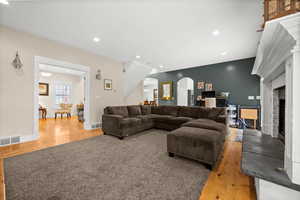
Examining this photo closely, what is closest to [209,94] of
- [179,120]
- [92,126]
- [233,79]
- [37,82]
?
[233,79]

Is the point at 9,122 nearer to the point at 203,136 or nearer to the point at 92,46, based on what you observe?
the point at 92,46

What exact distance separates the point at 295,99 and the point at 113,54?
14.9 ft

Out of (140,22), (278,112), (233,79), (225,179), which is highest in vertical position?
(140,22)

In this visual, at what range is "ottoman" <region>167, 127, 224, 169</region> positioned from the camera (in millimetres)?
1806

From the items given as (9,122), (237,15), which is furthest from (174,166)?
(9,122)

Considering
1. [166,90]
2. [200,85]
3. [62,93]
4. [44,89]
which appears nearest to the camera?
[200,85]

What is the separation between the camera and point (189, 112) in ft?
13.4

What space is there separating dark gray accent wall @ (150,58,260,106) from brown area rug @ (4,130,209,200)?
4795 mm

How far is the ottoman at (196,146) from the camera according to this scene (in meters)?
1.81

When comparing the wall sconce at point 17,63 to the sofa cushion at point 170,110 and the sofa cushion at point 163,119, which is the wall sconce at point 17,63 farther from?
the sofa cushion at point 170,110

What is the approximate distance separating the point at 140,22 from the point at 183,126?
8.05 ft

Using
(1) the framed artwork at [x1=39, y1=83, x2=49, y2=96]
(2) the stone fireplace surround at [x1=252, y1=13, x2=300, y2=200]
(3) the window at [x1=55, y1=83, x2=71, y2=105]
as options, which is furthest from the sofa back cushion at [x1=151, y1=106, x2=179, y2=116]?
(1) the framed artwork at [x1=39, y1=83, x2=49, y2=96]

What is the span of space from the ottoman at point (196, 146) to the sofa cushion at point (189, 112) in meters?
1.97

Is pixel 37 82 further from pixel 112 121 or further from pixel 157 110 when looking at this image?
pixel 157 110
